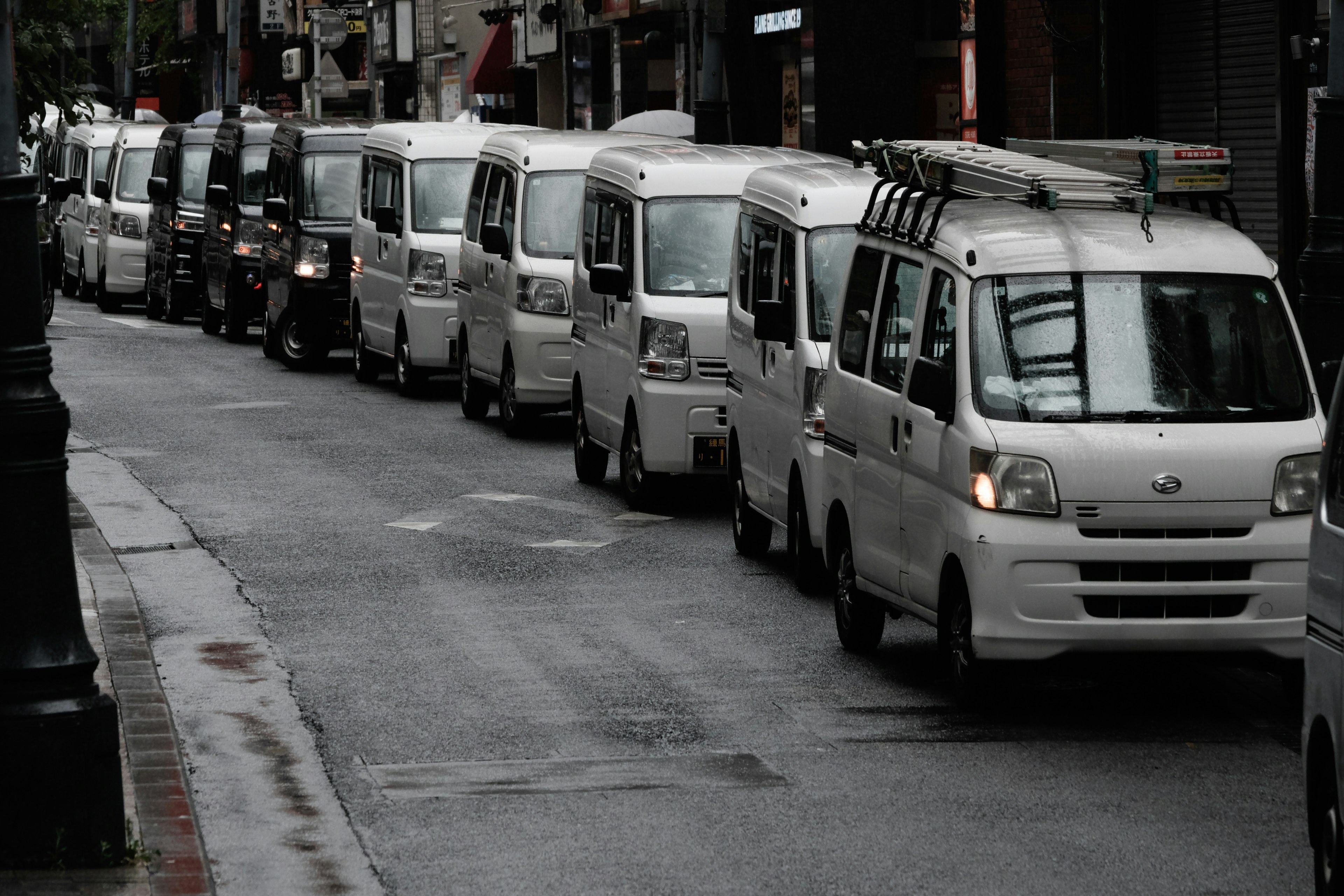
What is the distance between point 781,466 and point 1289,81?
8454 millimetres

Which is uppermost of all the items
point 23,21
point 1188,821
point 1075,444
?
point 23,21

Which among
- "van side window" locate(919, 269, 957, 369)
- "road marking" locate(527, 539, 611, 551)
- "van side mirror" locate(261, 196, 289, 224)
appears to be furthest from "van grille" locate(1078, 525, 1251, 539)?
"van side mirror" locate(261, 196, 289, 224)

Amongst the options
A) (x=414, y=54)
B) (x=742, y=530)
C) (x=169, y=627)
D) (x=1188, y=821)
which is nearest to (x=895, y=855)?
(x=1188, y=821)

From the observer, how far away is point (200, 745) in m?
9.06

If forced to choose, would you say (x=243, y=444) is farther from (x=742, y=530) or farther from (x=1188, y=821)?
(x=1188, y=821)

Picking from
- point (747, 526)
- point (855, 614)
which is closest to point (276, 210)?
point (747, 526)

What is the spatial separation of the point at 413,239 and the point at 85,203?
1622cm

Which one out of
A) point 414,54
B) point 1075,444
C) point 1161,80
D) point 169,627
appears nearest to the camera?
point 1075,444

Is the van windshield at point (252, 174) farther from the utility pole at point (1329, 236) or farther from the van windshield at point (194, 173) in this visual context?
the utility pole at point (1329, 236)

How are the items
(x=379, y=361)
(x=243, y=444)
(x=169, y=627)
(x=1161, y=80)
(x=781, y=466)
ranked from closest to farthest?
(x=169, y=627) < (x=781, y=466) < (x=243, y=444) < (x=1161, y=80) < (x=379, y=361)

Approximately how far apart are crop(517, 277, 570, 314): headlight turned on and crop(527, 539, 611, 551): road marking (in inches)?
187

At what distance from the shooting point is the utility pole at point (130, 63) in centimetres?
6969

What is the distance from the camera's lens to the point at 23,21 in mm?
11711

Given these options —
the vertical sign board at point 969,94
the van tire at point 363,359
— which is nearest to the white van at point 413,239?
the van tire at point 363,359
